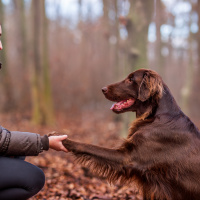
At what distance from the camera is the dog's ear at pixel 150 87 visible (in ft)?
9.62

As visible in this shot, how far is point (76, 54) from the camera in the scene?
53.1 feet

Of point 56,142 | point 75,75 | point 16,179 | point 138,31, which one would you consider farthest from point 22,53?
point 16,179

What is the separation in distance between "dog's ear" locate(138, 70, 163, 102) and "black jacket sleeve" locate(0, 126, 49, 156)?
1.27 meters

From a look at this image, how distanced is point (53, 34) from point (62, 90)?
5362mm

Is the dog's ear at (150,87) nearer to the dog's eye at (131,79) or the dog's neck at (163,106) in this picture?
the dog's neck at (163,106)

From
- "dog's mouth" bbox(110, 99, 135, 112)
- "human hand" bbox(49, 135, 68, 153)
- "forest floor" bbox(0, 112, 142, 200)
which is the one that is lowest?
"forest floor" bbox(0, 112, 142, 200)

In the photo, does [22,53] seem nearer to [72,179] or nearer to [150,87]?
[72,179]

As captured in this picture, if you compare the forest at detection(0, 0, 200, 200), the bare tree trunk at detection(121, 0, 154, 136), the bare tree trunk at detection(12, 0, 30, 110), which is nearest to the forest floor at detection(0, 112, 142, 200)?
the forest at detection(0, 0, 200, 200)

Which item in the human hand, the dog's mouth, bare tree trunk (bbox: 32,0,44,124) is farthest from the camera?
bare tree trunk (bbox: 32,0,44,124)

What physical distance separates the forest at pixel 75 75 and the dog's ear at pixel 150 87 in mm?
640

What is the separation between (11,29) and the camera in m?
17.9

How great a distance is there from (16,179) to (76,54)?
1427 centimetres

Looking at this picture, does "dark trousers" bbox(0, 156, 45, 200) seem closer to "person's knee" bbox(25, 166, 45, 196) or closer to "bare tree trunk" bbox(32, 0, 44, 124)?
"person's knee" bbox(25, 166, 45, 196)

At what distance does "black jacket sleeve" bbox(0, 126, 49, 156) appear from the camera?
235 cm
